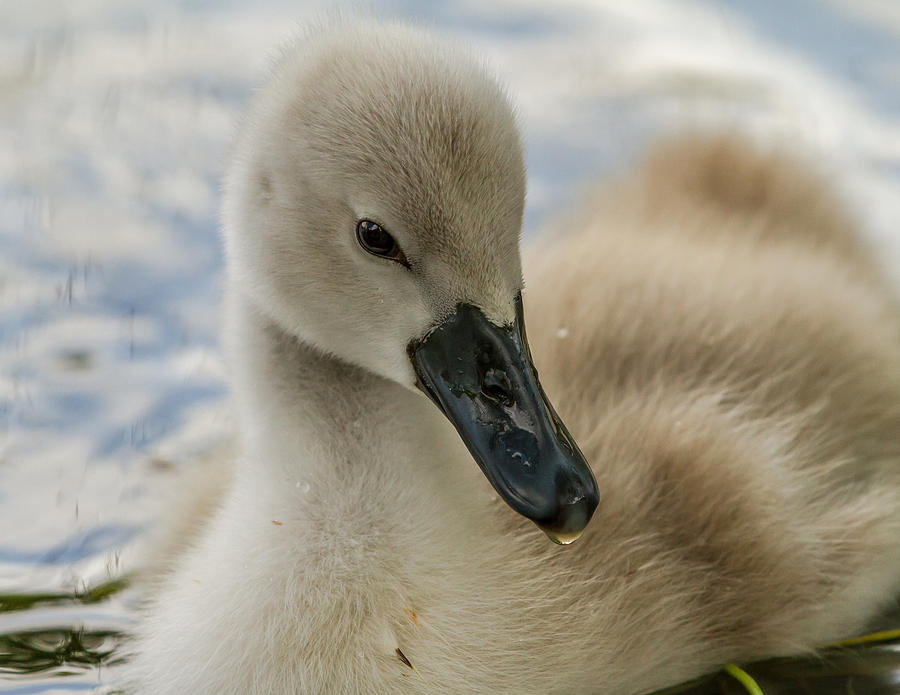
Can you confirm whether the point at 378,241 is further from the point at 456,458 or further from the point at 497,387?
the point at 456,458

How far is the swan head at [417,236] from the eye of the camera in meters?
1.95

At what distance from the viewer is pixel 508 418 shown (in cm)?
195

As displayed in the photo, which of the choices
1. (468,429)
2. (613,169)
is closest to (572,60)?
(613,169)

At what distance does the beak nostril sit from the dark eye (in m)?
0.21

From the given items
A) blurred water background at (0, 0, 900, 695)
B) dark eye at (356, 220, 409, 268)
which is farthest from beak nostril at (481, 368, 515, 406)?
blurred water background at (0, 0, 900, 695)

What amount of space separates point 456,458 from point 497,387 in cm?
31

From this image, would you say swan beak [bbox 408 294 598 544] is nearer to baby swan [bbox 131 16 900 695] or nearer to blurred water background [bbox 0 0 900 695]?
baby swan [bbox 131 16 900 695]

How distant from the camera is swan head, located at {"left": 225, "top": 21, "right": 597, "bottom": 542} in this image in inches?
76.7

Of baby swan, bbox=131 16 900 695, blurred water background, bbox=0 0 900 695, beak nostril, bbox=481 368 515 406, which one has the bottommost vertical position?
blurred water background, bbox=0 0 900 695

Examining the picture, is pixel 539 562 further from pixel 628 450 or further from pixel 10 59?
pixel 10 59

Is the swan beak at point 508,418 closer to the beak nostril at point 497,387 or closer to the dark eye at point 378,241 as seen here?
the beak nostril at point 497,387

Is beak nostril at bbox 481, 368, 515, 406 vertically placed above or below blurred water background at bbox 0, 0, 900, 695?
above

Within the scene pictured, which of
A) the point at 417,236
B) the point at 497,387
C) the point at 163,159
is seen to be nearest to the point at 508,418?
the point at 497,387

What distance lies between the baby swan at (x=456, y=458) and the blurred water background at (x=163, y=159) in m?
0.56
